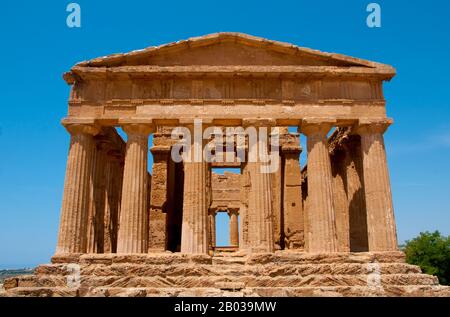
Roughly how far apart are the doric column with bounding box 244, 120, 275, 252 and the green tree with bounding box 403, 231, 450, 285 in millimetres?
22072

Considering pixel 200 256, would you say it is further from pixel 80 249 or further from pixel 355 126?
pixel 355 126

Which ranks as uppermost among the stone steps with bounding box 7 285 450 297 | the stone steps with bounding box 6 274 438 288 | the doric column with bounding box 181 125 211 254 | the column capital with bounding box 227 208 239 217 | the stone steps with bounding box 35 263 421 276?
the column capital with bounding box 227 208 239 217

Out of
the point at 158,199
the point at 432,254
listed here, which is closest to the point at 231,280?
the point at 158,199

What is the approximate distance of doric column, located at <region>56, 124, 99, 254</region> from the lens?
651 inches

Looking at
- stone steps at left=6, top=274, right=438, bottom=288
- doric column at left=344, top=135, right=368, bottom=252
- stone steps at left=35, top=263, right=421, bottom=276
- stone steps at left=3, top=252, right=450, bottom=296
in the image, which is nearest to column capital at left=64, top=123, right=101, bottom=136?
stone steps at left=3, top=252, right=450, bottom=296

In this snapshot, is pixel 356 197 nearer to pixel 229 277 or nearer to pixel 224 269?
pixel 224 269

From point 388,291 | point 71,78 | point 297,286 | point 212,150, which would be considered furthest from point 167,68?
point 388,291

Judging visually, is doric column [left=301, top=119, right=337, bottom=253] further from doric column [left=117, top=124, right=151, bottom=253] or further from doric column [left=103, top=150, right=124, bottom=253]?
doric column [left=103, top=150, right=124, bottom=253]

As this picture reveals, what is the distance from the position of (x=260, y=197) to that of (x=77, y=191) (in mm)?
7207

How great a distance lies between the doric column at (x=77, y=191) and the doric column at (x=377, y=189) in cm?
1125

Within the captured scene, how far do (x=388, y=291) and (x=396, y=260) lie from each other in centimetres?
307

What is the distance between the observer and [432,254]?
113 feet
